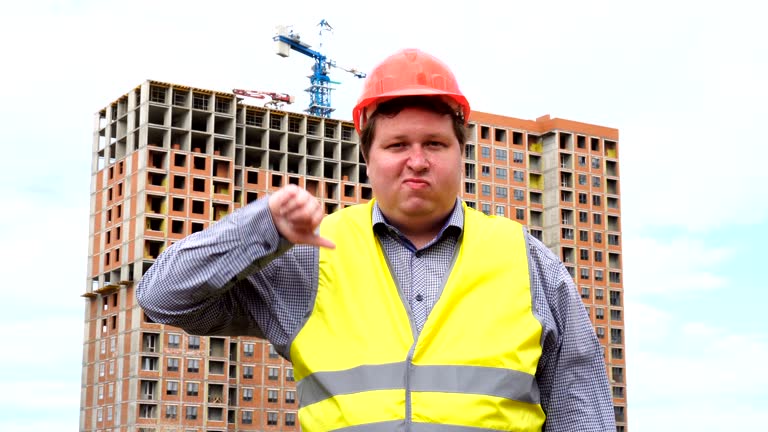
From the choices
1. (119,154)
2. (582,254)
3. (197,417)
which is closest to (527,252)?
(197,417)

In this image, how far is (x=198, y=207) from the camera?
245 feet

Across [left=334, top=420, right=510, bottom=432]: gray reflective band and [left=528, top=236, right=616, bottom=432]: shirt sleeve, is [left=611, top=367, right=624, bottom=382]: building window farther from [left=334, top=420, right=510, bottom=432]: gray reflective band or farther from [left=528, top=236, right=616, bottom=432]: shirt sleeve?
[left=334, top=420, right=510, bottom=432]: gray reflective band

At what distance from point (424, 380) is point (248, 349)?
7483cm

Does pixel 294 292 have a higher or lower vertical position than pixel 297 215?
lower

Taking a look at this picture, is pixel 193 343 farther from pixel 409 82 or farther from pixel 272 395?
pixel 409 82

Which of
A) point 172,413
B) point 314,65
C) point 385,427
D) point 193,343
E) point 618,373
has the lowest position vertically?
point 385,427

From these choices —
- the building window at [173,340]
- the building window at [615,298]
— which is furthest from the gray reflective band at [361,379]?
the building window at [615,298]

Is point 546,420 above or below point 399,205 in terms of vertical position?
below

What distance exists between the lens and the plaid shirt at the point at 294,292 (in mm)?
2918

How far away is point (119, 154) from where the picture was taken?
7875 centimetres

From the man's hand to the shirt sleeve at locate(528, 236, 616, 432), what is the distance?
2.83 ft

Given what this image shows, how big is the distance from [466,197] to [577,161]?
39.2ft

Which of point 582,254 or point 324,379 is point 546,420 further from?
point 582,254

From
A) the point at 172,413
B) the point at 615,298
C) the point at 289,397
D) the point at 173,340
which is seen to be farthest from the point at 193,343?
the point at 615,298
